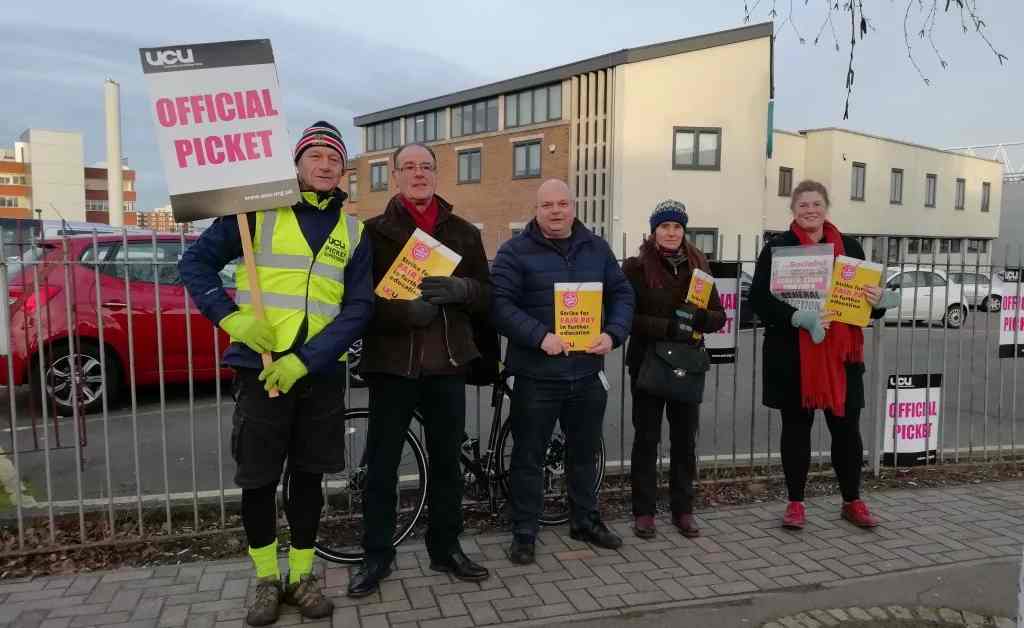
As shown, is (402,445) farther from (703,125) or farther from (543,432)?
(703,125)

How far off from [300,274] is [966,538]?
4150 mm

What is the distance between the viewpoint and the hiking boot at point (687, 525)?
434 cm

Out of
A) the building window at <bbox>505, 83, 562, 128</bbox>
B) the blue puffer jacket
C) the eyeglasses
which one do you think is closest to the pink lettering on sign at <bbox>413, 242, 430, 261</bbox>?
the eyeglasses

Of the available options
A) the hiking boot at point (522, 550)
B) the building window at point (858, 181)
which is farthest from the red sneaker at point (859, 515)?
the building window at point (858, 181)

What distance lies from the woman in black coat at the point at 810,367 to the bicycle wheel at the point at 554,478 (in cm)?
117

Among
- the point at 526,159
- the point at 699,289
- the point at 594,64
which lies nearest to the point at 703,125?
the point at 594,64

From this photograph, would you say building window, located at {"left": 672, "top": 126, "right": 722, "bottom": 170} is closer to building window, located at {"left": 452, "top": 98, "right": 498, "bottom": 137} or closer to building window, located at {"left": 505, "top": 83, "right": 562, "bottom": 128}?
building window, located at {"left": 505, "top": 83, "right": 562, "bottom": 128}

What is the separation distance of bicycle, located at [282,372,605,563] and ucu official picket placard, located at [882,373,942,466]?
2418 millimetres

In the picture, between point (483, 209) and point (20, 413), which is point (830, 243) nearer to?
point (20, 413)

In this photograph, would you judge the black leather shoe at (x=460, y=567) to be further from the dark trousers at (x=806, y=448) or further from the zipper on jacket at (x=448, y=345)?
the dark trousers at (x=806, y=448)

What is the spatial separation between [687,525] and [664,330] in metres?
1.20

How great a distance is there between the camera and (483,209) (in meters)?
35.5

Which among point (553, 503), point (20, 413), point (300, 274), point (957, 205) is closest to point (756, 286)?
point (553, 503)

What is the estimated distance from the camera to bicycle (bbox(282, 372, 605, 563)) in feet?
13.2
